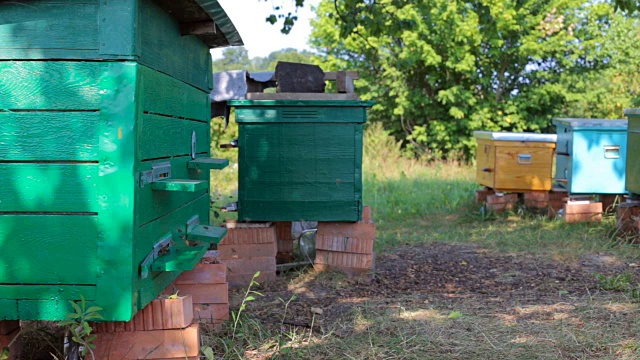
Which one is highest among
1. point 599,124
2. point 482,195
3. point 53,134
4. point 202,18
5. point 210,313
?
point 202,18

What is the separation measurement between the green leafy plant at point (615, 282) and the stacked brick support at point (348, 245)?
174cm

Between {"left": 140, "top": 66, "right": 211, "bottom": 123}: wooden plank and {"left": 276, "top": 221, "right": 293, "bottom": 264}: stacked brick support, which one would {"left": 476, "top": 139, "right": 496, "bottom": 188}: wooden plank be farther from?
{"left": 140, "top": 66, "right": 211, "bottom": 123}: wooden plank

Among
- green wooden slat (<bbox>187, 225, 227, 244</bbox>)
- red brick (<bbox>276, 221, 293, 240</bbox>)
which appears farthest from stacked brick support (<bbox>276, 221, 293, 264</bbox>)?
green wooden slat (<bbox>187, 225, 227, 244</bbox>)

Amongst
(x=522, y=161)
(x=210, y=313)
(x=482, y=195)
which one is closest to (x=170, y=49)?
(x=210, y=313)

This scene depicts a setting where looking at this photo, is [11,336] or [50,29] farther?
[11,336]

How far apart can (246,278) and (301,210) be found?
0.68 metres

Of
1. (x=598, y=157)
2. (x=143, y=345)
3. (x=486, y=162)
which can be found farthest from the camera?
(x=486, y=162)

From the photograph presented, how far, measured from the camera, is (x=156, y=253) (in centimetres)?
292

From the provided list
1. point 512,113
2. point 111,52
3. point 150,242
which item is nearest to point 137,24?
point 111,52

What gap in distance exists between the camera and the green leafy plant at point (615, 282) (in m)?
4.97

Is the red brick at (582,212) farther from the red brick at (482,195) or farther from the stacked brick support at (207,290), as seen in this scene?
the stacked brick support at (207,290)

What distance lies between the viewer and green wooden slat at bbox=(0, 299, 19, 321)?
2.59m

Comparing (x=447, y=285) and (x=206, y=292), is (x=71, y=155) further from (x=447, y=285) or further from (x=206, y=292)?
(x=447, y=285)

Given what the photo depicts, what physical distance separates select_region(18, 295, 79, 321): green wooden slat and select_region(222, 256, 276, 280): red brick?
273 centimetres
